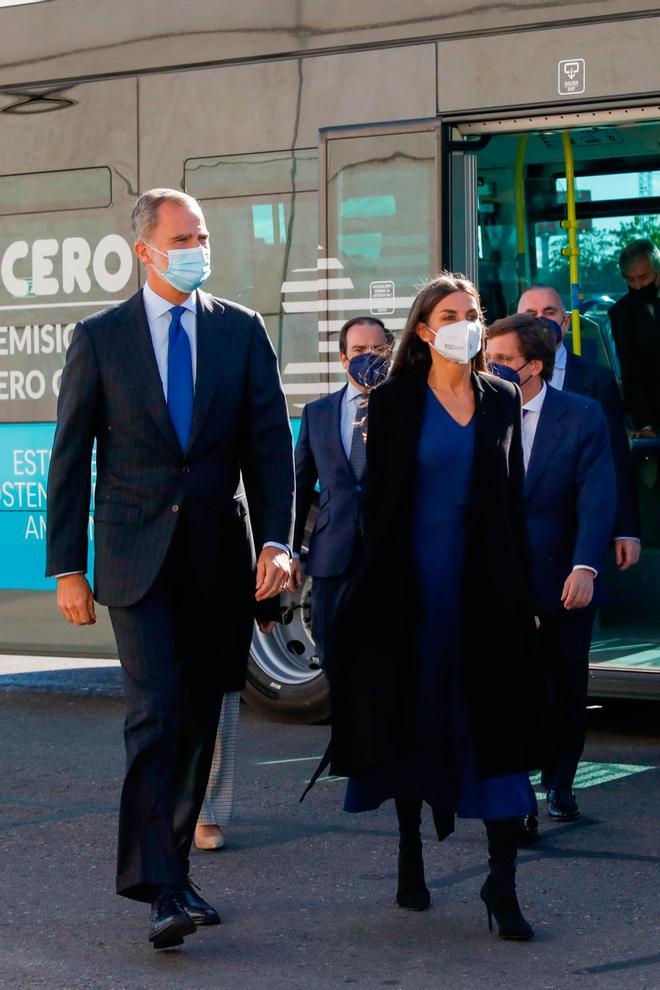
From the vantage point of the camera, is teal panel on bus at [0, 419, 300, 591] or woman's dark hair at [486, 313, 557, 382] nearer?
woman's dark hair at [486, 313, 557, 382]

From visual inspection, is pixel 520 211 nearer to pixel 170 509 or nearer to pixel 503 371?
pixel 503 371

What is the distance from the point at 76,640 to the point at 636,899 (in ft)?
12.6

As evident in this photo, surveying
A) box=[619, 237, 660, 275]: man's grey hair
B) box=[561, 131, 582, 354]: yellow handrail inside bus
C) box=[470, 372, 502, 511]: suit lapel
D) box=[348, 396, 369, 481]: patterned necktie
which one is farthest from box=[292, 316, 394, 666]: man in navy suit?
box=[619, 237, 660, 275]: man's grey hair

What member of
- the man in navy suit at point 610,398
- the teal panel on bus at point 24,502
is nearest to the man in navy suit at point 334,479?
the man in navy suit at point 610,398

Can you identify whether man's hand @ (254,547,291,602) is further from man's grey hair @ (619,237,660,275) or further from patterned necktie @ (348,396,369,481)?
man's grey hair @ (619,237,660,275)

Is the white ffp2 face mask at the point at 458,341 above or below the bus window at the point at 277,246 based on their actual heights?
below

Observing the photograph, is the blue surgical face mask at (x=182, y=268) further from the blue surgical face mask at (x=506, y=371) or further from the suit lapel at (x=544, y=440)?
the suit lapel at (x=544, y=440)

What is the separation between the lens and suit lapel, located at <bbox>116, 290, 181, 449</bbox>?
4.59 meters

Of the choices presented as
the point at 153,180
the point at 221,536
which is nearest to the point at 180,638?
the point at 221,536

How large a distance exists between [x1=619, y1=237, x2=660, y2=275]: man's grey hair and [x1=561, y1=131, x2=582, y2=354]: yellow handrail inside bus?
0.94 ft

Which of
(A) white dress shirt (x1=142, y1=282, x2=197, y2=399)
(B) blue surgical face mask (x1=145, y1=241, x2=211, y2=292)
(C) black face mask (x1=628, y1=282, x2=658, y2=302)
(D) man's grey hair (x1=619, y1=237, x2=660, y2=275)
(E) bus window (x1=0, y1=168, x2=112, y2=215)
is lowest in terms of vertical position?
(A) white dress shirt (x1=142, y1=282, x2=197, y2=399)

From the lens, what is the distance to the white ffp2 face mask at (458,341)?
15.3 ft

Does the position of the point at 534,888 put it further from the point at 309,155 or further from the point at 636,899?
the point at 309,155

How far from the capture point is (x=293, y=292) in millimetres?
7629
